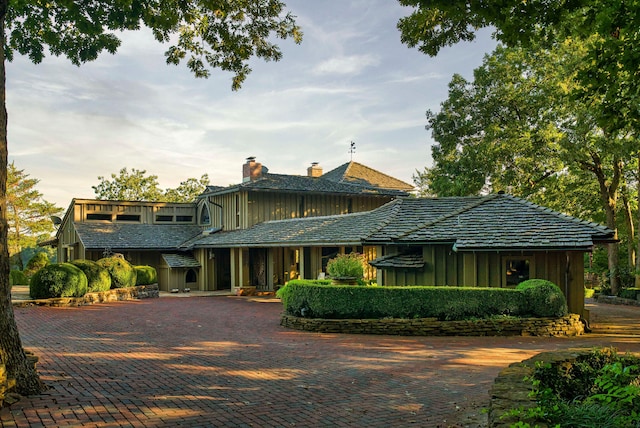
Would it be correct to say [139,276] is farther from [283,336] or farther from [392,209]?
[283,336]

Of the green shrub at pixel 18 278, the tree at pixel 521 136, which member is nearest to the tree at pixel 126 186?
the green shrub at pixel 18 278

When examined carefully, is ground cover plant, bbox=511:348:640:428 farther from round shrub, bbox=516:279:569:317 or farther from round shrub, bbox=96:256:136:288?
round shrub, bbox=96:256:136:288

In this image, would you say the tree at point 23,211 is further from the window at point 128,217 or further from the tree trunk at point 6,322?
the tree trunk at point 6,322

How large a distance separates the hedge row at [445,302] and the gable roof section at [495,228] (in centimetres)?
167

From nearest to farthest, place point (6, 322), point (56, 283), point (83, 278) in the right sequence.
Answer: point (6, 322)
point (56, 283)
point (83, 278)

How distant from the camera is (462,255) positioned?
16.5 metres

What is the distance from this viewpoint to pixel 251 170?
32.5 meters

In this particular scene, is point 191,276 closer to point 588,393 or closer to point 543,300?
point 543,300

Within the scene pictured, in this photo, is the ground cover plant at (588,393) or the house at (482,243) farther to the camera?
the house at (482,243)

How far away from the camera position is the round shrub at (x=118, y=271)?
23.9 meters

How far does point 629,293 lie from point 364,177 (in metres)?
18.7

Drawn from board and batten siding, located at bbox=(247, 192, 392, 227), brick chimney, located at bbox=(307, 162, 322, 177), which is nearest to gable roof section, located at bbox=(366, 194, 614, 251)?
board and batten siding, located at bbox=(247, 192, 392, 227)

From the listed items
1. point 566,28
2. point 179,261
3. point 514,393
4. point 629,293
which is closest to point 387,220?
point 566,28

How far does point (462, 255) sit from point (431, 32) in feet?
29.3
